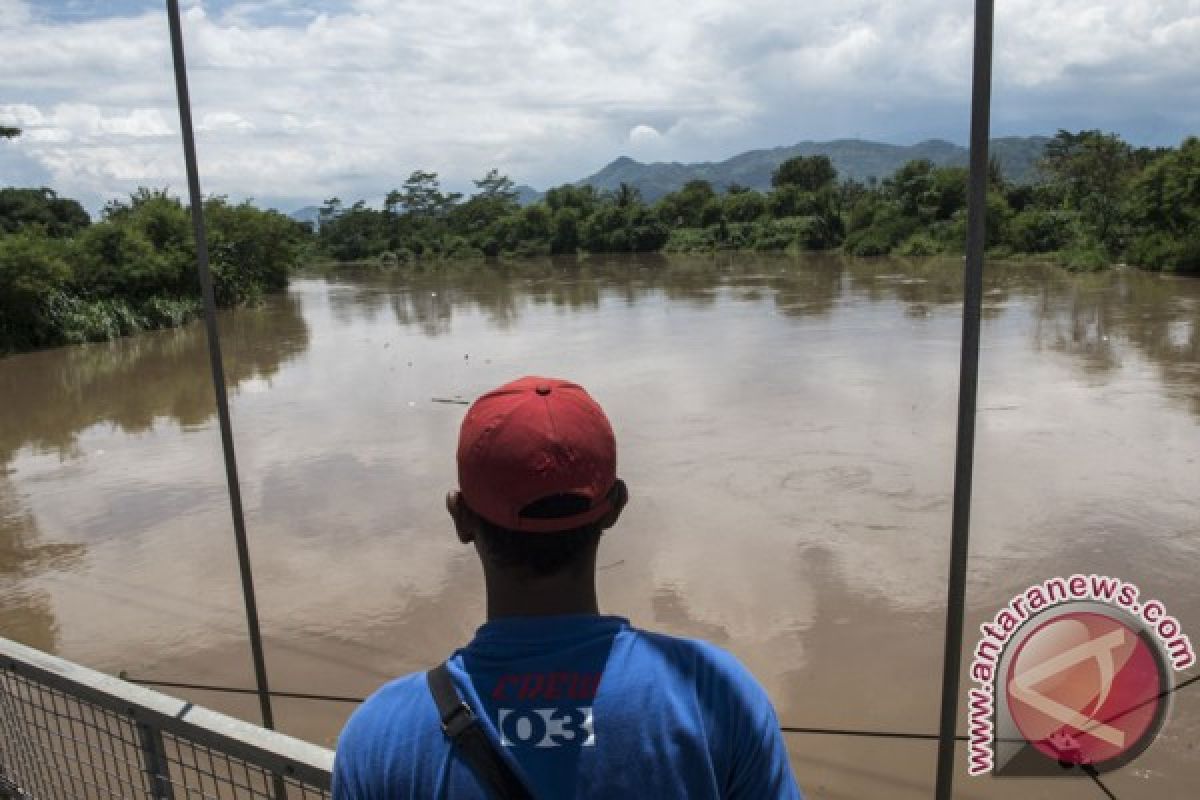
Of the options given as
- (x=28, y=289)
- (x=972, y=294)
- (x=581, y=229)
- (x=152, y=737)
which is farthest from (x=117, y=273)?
(x=581, y=229)

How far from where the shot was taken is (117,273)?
20.9 m

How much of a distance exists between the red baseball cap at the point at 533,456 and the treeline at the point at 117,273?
62.6ft

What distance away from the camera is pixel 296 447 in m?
9.70

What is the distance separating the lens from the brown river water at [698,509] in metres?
4.80

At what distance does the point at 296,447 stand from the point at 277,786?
335 inches

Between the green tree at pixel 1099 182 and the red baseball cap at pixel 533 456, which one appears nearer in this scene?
the red baseball cap at pixel 533 456

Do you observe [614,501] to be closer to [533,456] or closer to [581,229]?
[533,456]

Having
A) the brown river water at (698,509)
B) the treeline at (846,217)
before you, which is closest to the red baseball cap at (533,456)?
the brown river water at (698,509)

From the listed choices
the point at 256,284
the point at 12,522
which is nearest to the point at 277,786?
the point at 12,522

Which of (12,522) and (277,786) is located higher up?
(277,786)

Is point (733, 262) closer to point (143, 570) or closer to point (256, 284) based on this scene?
point (256, 284)

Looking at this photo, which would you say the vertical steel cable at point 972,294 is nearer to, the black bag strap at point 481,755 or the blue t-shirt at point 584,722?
the blue t-shirt at point 584,722
